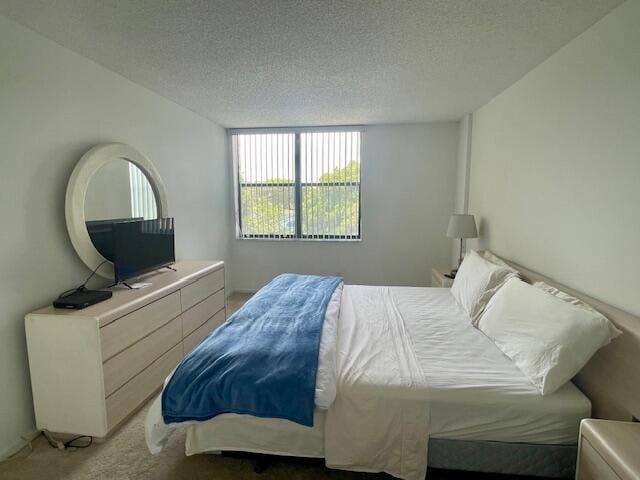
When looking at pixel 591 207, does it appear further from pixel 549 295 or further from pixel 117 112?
pixel 117 112

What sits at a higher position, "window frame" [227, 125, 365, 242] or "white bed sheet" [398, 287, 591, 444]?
"window frame" [227, 125, 365, 242]

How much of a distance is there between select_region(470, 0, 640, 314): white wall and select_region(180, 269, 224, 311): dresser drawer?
2736mm

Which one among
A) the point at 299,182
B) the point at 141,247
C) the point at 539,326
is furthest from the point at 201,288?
the point at 539,326

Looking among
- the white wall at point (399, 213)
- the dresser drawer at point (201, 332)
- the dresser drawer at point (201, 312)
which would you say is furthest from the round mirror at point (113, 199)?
the white wall at point (399, 213)

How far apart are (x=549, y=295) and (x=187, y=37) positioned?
2.62 meters

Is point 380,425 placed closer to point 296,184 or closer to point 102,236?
point 102,236

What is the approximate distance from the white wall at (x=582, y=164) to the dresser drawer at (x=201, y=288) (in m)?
2.74

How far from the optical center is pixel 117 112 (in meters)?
2.55

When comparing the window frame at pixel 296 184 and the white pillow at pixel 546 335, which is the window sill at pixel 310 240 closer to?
the window frame at pixel 296 184

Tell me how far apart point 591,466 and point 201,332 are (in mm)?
2700

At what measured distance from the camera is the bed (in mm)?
1455

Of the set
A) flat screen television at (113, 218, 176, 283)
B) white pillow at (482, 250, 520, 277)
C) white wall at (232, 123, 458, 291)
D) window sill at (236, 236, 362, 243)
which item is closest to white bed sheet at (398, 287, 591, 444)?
white pillow at (482, 250, 520, 277)

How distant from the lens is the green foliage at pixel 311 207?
454 centimetres

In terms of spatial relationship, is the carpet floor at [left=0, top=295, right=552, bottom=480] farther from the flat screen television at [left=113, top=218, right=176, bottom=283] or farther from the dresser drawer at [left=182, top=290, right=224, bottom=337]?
the flat screen television at [left=113, top=218, right=176, bottom=283]
